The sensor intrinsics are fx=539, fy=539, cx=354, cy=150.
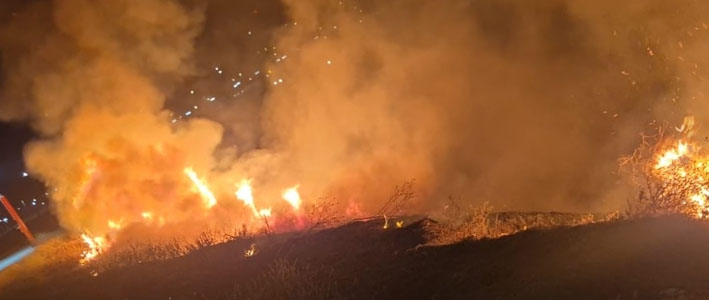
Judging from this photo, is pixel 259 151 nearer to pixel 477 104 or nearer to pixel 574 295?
pixel 477 104

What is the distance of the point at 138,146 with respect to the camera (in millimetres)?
11234

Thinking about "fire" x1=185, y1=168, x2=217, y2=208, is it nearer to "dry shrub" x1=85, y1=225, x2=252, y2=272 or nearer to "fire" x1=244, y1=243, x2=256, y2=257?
"dry shrub" x1=85, y1=225, x2=252, y2=272

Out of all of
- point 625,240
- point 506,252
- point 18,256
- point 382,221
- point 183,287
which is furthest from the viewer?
point 18,256

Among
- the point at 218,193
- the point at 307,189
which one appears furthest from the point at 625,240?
the point at 218,193

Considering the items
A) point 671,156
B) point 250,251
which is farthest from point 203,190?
point 671,156

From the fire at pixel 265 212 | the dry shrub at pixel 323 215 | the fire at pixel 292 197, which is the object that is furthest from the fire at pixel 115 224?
the dry shrub at pixel 323 215

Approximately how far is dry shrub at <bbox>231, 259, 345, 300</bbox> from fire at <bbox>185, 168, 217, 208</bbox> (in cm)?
475

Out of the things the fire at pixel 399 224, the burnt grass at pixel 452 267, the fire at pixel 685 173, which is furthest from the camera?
the fire at pixel 399 224

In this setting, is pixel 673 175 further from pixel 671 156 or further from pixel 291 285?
pixel 291 285

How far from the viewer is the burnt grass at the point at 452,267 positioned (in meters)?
4.11

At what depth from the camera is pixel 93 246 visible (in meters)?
11.0

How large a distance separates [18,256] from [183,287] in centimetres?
862

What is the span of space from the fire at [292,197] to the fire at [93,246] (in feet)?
12.5

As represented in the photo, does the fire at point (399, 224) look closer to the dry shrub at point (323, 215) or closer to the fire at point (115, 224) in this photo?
the dry shrub at point (323, 215)
